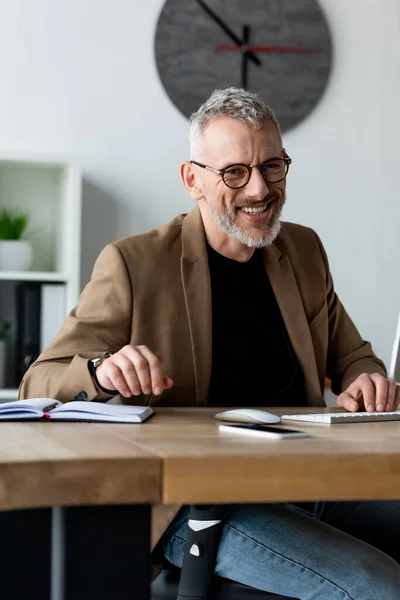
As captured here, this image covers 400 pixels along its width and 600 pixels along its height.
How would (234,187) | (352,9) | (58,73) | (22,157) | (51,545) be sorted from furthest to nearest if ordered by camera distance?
1. (352,9)
2. (58,73)
3. (22,157)
4. (234,187)
5. (51,545)

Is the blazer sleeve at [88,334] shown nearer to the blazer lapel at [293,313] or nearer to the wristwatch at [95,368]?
the wristwatch at [95,368]

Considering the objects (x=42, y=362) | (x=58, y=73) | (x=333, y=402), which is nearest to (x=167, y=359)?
(x=42, y=362)

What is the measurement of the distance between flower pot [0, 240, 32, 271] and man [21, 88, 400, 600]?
41.1 inches

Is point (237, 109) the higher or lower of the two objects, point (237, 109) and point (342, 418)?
the higher

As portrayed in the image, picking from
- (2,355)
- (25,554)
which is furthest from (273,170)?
(2,355)

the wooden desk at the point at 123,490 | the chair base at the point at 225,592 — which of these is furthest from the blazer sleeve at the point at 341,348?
the wooden desk at the point at 123,490

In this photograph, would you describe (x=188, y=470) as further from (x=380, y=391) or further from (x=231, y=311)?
(x=231, y=311)

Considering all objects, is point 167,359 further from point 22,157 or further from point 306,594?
point 22,157

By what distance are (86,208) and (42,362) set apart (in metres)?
1.59

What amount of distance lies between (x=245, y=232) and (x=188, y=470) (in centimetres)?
109

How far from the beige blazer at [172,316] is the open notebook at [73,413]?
22 centimetres

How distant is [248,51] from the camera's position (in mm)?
3340

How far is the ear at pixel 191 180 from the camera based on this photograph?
200cm

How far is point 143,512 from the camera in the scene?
86 cm
